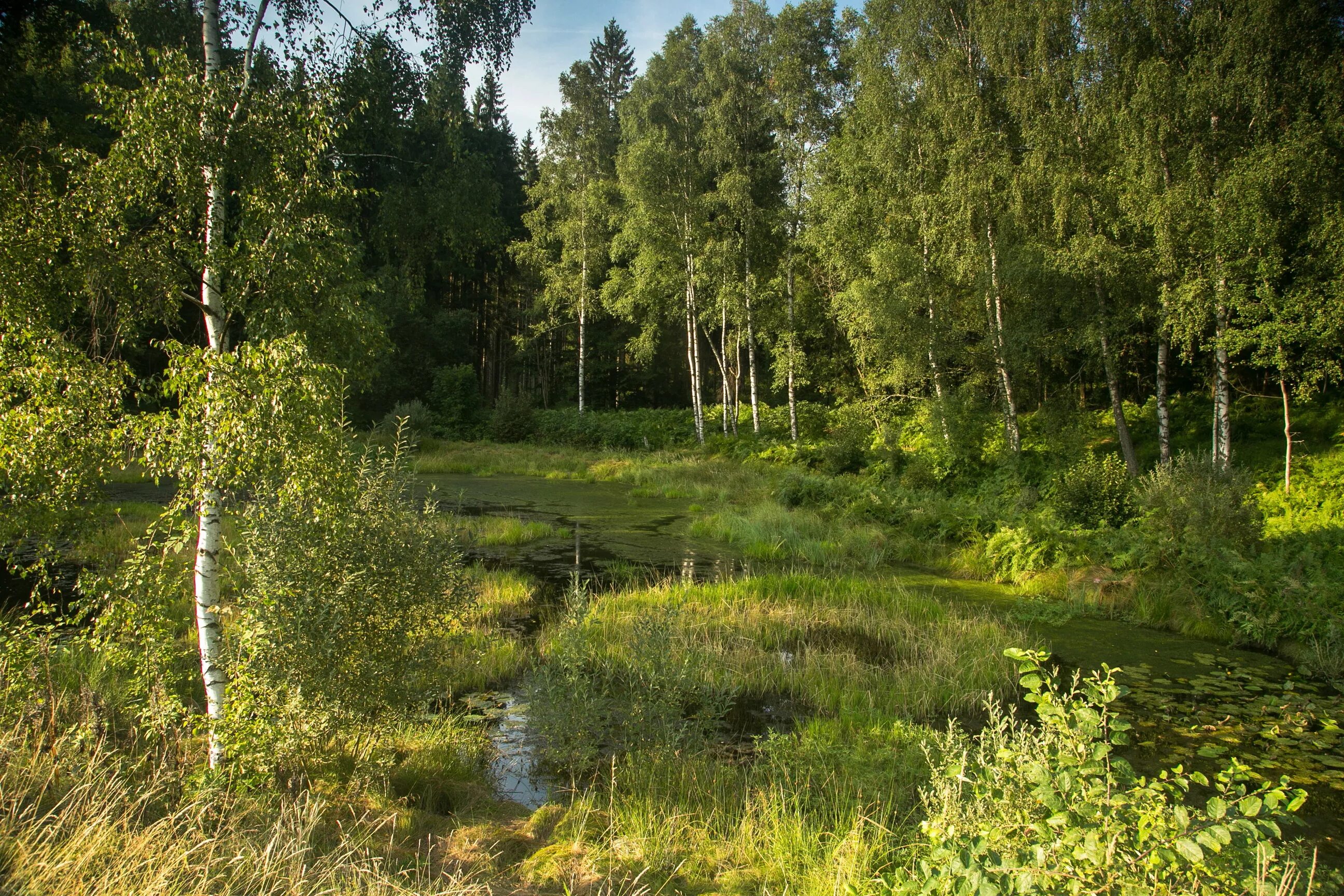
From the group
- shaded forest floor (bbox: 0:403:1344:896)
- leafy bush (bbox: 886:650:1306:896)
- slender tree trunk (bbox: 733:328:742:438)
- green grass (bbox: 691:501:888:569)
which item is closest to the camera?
leafy bush (bbox: 886:650:1306:896)

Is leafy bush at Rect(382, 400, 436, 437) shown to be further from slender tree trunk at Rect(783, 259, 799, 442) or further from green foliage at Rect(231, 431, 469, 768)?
green foliage at Rect(231, 431, 469, 768)

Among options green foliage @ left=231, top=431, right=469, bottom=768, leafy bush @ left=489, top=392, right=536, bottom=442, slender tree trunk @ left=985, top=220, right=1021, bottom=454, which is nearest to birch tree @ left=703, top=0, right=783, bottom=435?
slender tree trunk @ left=985, top=220, right=1021, bottom=454

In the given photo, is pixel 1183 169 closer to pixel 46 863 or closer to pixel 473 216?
pixel 473 216

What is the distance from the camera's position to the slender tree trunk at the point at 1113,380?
16.3 meters

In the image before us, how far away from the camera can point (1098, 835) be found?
2.62 metres

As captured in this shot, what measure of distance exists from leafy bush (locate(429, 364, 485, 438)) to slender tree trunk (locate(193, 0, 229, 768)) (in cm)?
3191

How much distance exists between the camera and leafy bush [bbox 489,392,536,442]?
36.1 meters

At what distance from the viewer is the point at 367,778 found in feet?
16.5

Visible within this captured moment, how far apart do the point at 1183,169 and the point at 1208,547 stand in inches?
321

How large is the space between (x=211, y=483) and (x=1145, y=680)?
29.3ft

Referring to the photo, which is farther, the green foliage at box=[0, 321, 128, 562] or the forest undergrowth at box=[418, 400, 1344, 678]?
the forest undergrowth at box=[418, 400, 1344, 678]

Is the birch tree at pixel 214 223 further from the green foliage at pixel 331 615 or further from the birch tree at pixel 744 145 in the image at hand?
the birch tree at pixel 744 145

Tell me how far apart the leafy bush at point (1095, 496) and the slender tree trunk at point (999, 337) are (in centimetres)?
470

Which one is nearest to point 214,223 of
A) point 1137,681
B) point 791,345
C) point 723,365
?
point 1137,681
